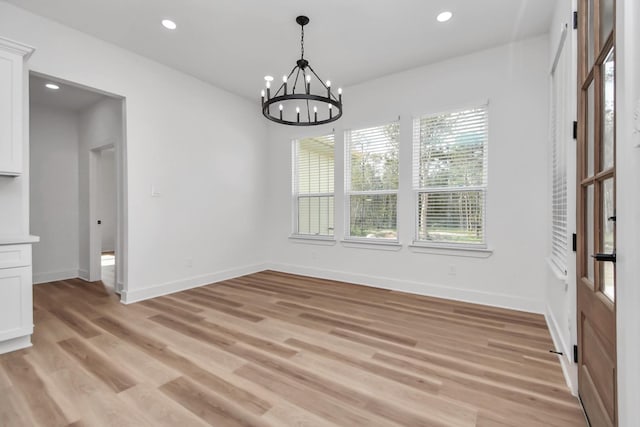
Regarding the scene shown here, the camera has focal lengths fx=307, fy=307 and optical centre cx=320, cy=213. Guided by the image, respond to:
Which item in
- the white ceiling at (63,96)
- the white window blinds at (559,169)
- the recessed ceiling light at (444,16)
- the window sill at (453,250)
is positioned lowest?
the window sill at (453,250)

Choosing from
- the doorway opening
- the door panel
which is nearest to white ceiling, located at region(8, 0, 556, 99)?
the door panel

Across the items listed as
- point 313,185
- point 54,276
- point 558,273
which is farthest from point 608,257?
point 54,276

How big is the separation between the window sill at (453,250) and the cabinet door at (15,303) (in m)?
4.02

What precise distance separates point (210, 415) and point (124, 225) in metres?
2.98

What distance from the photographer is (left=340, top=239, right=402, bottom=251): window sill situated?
14.2ft

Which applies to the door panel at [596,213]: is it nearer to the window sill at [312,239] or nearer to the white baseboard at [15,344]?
the window sill at [312,239]

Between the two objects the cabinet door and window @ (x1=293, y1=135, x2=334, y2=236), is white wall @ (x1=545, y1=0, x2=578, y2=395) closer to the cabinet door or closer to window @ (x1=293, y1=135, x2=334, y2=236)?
window @ (x1=293, y1=135, x2=334, y2=236)

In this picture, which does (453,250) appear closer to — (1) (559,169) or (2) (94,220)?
(1) (559,169)

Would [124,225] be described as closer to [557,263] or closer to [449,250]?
[449,250]

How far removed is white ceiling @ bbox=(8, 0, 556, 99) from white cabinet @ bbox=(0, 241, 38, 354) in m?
2.33

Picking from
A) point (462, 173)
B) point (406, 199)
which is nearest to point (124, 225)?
point (406, 199)

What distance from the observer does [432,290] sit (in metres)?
4.02

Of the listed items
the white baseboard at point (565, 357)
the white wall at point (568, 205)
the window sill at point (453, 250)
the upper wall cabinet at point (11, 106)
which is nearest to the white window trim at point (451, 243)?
the window sill at point (453, 250)
